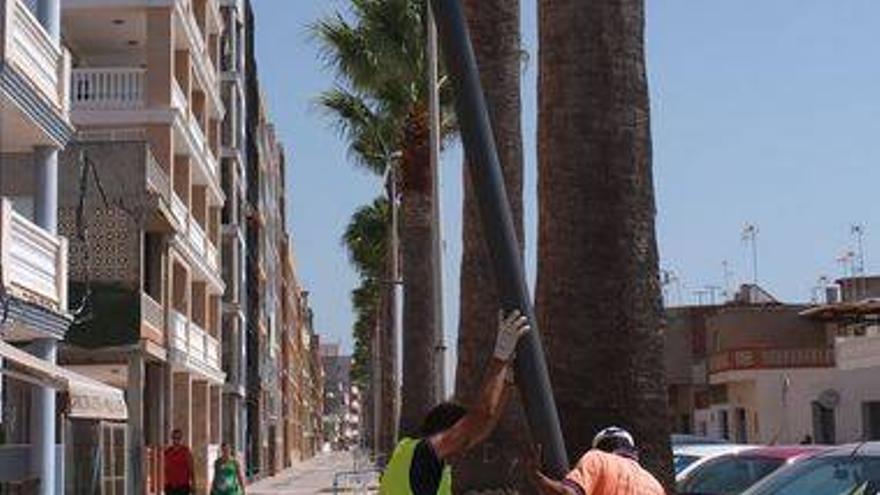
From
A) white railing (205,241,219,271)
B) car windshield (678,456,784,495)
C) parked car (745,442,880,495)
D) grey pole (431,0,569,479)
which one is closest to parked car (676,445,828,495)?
car windshield (678,456,784,495)

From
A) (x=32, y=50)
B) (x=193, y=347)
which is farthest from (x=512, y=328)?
(x=193, y=347)

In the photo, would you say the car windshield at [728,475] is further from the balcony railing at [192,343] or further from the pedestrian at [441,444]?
the balcony railing at [192,343]

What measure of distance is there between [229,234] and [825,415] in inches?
908

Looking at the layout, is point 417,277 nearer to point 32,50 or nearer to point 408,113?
point 408,113

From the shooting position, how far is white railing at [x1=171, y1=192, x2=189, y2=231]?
118 feet

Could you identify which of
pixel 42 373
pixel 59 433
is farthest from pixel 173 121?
pixel 42 373

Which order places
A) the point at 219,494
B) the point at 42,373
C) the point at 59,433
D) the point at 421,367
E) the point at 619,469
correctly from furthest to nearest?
the point at 421,367 < the point at 59,433 < the point at 219,494 < the point at 42,373 < the point at 619,469

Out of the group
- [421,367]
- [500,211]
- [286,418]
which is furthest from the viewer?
[286,418]

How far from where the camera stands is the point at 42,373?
17.8 m

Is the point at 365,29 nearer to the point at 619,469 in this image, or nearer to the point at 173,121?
the point at 173,121

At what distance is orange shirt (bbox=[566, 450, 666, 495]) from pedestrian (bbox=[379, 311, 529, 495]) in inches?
28.8

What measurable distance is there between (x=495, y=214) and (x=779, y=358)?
5752 centimetres

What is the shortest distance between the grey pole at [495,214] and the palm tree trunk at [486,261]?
922cm

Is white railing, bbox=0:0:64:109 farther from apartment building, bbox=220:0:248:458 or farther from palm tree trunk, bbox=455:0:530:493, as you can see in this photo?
apartment building, bbox=220:0:248:458
